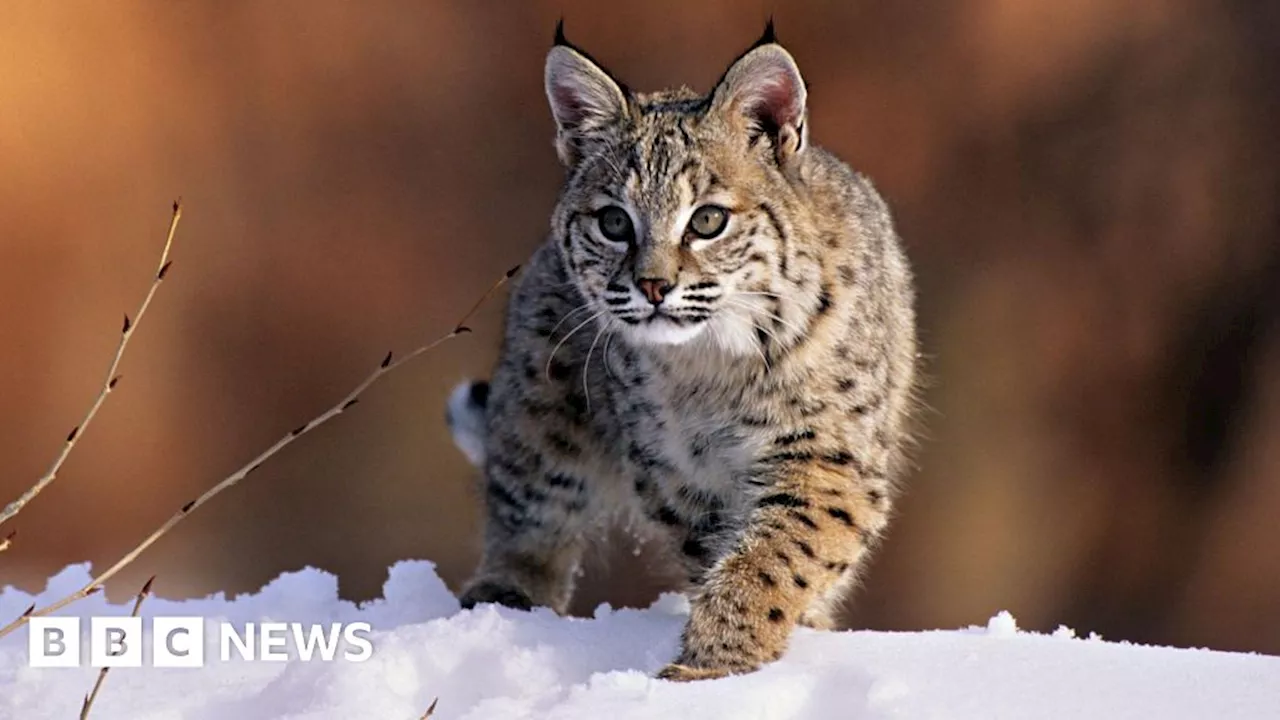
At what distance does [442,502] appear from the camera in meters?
9.32

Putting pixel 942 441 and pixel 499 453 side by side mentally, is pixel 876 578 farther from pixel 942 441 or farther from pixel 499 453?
pixel 499 453

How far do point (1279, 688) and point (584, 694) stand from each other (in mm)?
1200

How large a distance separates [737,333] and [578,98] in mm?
737

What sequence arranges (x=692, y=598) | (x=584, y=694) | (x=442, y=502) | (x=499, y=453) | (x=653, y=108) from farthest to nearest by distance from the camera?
(x=442, y=502) → (x=499, y=453) → (x=653, y=108) → (x=692, y=598) → (x=584, y=694)

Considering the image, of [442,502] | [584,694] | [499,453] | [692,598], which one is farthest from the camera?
[442,502]

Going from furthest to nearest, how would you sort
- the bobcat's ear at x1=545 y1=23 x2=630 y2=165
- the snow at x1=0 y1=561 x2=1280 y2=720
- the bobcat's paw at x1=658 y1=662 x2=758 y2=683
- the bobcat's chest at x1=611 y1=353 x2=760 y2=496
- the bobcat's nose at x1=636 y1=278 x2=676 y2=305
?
the bobcat's ear at x1=545 y1=23 x2=630 y2=165
the bobcat's chest at x1=611 y1=353 x2=760 y2=496
the bobcat's nose at x1=636 y1=278 x2=676 y2=305
the bobcat's paw at x1=658 y1=662 x2=758 y2=683
the snow at x1=0 y1=561 x2=1280 y2=720

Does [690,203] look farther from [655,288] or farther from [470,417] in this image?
[470,417]

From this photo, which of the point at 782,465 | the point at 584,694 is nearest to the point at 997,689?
the point at 584,694

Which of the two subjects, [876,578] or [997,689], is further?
[876,578]

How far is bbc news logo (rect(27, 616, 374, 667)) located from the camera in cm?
332

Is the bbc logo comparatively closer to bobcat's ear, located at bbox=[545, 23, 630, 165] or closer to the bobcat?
the bobcat

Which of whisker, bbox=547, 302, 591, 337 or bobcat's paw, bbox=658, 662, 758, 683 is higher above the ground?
whisker, bbox=547, 302, 591, 337

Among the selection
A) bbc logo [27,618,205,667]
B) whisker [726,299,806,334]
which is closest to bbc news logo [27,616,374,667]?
bbc logo [27,618,205,667]

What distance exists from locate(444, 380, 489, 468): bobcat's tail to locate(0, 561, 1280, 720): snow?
1.65 m
